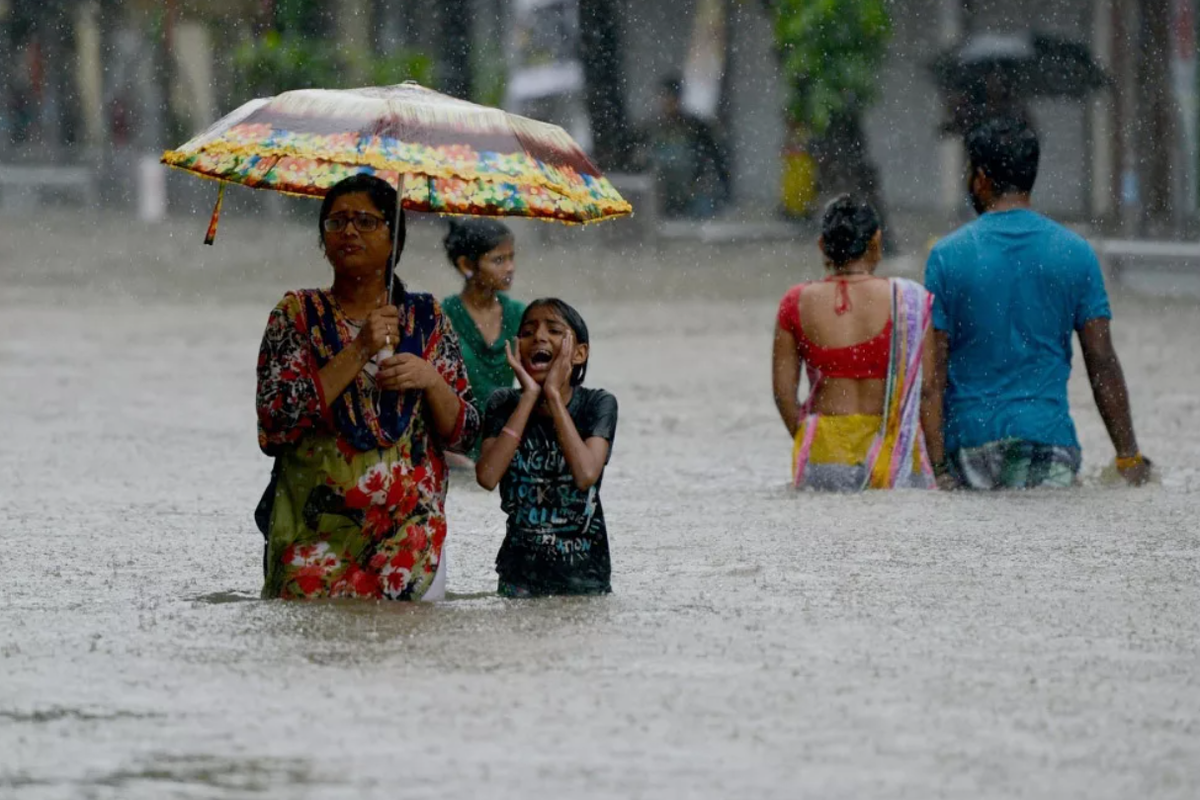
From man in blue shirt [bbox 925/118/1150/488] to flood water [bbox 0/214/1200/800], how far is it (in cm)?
22

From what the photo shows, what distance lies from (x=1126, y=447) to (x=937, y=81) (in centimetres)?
1781

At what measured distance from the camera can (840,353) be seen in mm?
8945

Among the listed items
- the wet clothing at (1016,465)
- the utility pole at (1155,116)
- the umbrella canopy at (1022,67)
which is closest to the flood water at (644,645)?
the wet clothing at (1016,465)

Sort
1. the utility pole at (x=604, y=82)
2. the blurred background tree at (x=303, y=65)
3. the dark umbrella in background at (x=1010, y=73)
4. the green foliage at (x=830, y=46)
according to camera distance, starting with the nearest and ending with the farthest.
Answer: the dark umbrella in background at (x=1010, y=73) → the green foliage at (x=830, y=46) → the utility pole at (x=604, y=82) → the blurred background tree at (x=303, y=65)

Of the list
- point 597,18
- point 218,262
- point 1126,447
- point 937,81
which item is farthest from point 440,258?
point 1126,447

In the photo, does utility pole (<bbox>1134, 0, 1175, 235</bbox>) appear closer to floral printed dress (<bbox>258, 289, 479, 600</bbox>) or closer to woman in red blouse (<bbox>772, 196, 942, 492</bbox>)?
woman in red blouse (<bbox>772, 196, 942, 492</bbox>)

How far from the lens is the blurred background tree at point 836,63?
2630cm

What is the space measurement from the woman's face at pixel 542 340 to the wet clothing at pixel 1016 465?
281cm

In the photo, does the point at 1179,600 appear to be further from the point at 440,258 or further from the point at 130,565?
the point at 440,258

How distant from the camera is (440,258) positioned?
25438 mm

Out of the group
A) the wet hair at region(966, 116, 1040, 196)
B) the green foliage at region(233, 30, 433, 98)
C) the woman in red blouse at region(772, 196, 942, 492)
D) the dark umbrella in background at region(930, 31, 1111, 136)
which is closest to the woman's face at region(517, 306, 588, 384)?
the woman in red blouse at region(772, 196, 942, 492)

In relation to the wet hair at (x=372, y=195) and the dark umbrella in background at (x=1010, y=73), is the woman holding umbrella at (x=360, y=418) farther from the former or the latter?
the dark umbrella in background at (x=1010, y=73)

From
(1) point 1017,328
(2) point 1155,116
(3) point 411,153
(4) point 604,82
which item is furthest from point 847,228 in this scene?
(4) point 604,82

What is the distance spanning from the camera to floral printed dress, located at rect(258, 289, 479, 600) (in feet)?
20.7
